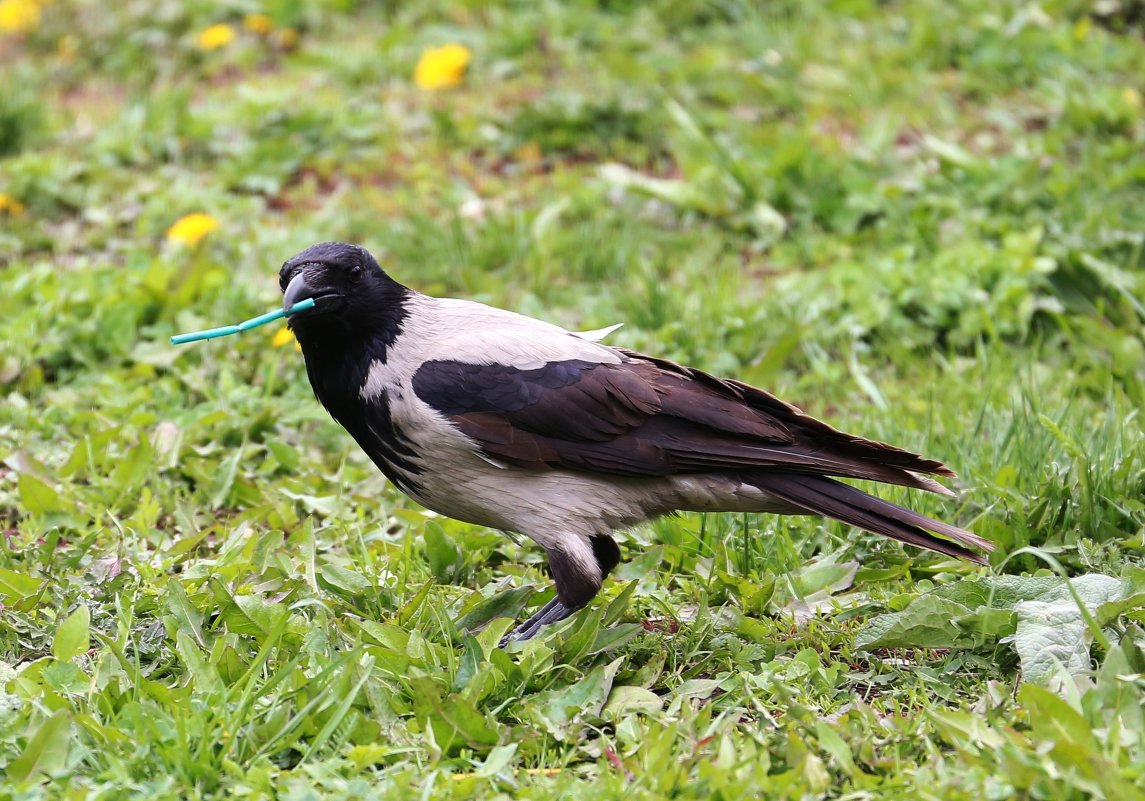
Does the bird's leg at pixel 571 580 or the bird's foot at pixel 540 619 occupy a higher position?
the bird's leg at pixel 571 580

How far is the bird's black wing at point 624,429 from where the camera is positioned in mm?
4160

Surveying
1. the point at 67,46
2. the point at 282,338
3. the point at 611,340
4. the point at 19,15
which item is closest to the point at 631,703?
the point at 611,340

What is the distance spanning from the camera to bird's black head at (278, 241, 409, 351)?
4.27 meters

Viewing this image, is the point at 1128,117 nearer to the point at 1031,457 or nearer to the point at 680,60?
the point at 680,60

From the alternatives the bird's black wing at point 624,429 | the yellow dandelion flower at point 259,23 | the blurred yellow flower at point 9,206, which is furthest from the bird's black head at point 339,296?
the yellow dandelion flower at point 259,23

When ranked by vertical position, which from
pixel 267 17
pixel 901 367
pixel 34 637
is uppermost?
pixel 267 17

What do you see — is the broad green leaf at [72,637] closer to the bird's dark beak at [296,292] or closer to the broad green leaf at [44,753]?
the broad green leaf at [44,753]

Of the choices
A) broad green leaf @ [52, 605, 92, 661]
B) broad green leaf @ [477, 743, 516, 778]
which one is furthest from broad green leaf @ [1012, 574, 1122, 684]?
broad green leaf @ [52, 605, 92, 661]

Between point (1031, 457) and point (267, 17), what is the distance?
654cm

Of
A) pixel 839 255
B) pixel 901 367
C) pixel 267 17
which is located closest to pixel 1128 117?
pixel 839 255

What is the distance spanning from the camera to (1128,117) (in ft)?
25.5

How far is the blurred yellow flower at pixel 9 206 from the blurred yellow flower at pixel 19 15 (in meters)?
2.58

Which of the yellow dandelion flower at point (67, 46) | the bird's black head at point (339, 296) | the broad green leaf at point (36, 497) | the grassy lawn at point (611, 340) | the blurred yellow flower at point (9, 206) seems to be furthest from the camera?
the yellow dandelion flower at point (67, 46)

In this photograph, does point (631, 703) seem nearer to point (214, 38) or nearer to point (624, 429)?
point (624, 429)
